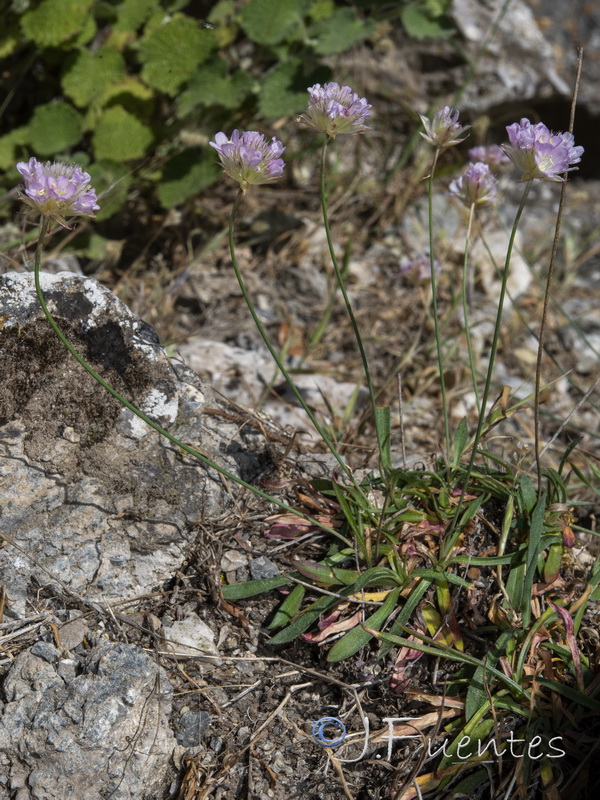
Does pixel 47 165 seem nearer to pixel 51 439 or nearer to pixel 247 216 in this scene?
pixel 51 439

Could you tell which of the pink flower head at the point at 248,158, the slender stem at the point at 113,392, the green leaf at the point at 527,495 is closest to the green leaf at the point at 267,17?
the pink flower head at the point at 248,158

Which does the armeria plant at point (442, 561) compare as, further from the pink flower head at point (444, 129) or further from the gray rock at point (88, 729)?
the gray rock at point (88, 729)

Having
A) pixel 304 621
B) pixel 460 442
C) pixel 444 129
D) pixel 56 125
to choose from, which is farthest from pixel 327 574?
pixel 56 125

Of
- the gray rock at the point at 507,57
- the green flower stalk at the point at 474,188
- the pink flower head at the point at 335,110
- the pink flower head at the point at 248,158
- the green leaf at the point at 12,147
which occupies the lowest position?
the green leaf at the point at 12,147

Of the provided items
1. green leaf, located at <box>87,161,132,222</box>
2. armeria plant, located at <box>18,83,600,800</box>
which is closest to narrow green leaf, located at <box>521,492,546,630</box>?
armeria plant, located at <box>18,83,600,800</box>

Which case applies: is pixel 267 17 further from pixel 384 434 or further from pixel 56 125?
pixel 384 434

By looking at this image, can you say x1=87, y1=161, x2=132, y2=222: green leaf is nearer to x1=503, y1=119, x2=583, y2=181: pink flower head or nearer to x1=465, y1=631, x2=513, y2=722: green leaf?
x1=503, y1=119, x2=583, y2=181: pink flower head
